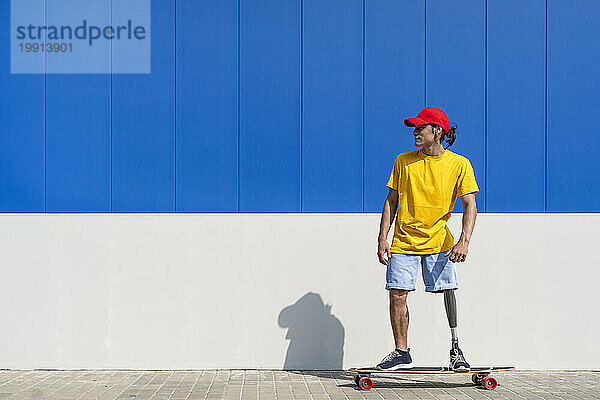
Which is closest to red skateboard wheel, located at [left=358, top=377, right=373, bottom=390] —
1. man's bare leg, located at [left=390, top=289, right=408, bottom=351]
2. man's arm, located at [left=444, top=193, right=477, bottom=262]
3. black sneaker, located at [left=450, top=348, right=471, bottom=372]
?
man's bare leg, located at [left=390, top=289, right=408, bottom=351]

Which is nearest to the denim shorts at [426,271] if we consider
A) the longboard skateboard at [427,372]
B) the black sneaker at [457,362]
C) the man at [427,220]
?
the man at [427,220]

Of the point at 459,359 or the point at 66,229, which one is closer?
the point at 459,359

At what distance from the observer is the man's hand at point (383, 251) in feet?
20.7

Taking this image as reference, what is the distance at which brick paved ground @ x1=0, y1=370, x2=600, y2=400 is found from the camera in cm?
590

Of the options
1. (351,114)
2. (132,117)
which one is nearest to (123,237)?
(132,117)

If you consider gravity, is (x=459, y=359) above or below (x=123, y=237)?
below

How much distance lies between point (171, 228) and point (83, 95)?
51.2 inches

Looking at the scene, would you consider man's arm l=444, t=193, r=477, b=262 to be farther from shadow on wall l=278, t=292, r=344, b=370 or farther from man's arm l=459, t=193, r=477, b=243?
shadow on wall l=278, t=292, r=344, b=370

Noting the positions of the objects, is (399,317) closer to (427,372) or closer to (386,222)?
(427,372)

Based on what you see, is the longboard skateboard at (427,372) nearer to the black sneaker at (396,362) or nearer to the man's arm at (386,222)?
the black sneaker at (396,362)

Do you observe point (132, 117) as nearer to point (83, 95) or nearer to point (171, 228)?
point (83, 95)

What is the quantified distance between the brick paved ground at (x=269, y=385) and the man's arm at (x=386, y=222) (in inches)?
38.2

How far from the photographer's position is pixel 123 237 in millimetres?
6918

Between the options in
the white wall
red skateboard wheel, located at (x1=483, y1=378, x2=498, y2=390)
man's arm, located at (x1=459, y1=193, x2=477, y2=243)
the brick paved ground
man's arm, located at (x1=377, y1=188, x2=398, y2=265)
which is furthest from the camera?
the white wall
